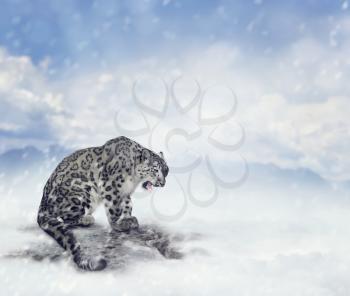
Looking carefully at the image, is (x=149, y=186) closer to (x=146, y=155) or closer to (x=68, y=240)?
(x=146, y=155)

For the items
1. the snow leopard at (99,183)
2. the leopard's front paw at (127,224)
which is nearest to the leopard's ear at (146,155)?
Answer: the snow leopard at (99,183)

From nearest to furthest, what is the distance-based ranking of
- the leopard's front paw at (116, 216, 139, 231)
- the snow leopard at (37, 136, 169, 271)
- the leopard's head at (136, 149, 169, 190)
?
the snow leopard at (37, 136, 169, 271)
the leopard's front paw at (116, 216, 139, 231)
the leopard's head at (136, 149, 169, 190)

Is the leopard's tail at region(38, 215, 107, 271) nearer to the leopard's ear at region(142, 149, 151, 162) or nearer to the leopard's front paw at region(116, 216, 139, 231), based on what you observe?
the leopard's front paw at region(116, 216, 139, 231)

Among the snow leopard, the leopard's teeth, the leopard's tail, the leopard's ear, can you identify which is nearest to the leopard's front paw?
the snow leopard

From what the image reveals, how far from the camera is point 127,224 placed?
368 inches

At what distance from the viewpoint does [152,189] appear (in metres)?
9.86

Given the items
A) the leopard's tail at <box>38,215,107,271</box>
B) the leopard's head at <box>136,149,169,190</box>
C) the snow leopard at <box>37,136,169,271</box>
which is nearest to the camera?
the leopard's tail at <box>38,215,107,271</box>

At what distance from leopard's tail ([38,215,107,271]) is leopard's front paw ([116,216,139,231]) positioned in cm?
89

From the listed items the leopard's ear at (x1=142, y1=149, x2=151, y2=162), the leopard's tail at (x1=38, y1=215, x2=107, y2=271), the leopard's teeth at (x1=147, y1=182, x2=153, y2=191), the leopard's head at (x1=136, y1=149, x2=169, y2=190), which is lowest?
the leopard's tail at (x1=38, y1=215, x2=107, y2=271)

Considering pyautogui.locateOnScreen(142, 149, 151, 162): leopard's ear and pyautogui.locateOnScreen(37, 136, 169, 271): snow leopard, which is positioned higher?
pyautogui.locateOnScreen(142, 149, 151, 162): leopard's ear

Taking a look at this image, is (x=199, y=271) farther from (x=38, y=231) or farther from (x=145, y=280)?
(x=38, y=231)

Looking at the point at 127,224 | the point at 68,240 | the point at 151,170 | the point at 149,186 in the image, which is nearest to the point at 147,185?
the point at 149,186

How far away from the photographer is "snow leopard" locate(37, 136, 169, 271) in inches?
357

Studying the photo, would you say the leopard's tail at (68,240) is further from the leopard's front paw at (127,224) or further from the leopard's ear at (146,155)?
the leopard's ear at (146,155)
